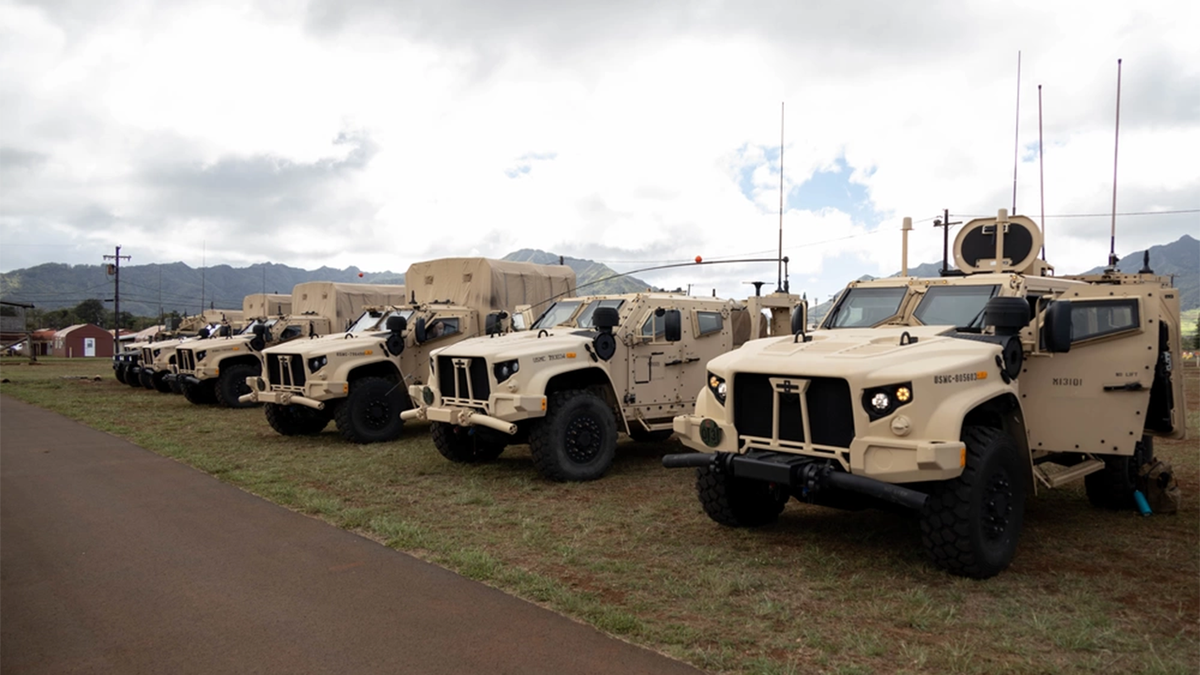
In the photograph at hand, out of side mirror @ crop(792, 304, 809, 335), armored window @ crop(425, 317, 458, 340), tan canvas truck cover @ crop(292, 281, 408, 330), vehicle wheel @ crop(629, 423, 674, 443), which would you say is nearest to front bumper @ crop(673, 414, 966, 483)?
side mirror @ crop(792, 304, 809, 335)

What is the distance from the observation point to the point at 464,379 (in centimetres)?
934

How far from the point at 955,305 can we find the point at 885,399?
6.22ft

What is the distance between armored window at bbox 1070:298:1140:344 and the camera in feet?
21.5

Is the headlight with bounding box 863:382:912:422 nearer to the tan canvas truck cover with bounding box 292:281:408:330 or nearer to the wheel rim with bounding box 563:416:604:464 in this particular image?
the wheel rim with bounding box 563:416:604:464

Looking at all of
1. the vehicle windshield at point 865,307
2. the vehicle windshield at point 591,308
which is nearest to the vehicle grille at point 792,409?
the vehicle windshield at point 865,307

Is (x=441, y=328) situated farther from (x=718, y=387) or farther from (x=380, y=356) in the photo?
(x=718, y=387)

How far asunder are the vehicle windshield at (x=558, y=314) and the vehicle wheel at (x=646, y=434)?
63.3 inches

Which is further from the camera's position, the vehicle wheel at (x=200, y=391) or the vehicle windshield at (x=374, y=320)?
the vehicle wheel at (x=200, y=391)

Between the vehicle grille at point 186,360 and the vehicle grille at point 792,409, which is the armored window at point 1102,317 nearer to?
the vehicle grille at point 792,409

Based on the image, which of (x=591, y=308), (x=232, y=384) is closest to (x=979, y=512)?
(x=591, y=308)

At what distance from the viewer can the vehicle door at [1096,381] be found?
21.3ft

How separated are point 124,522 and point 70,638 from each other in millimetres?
2868

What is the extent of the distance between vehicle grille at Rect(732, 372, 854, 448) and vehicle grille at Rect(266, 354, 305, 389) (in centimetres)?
816

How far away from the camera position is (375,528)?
6.85 m
